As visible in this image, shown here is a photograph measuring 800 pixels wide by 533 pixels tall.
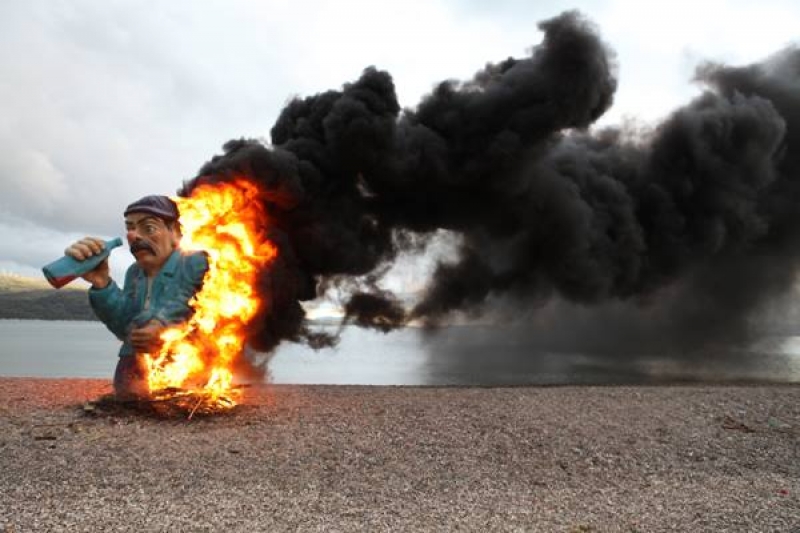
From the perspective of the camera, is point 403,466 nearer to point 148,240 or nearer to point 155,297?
point 155,297

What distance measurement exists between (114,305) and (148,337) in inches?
65.5

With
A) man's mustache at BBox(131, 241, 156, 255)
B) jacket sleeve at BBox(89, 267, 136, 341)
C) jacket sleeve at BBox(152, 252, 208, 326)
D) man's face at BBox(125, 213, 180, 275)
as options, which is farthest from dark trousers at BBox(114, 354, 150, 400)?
man's mustache at BBox(131, 241, 156, 255)

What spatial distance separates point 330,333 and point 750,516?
16.9 metres

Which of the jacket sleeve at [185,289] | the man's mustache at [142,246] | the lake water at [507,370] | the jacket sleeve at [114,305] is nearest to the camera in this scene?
the jacket sleeve at [185,289]

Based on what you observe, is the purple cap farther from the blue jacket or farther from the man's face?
the blue jacket

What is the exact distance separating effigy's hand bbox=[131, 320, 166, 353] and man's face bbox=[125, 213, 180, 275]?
152 centimetres

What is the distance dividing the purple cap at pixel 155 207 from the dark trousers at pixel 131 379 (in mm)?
3266

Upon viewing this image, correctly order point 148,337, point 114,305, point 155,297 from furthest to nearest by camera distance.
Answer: point 114,305, point 155,297, point 148,337

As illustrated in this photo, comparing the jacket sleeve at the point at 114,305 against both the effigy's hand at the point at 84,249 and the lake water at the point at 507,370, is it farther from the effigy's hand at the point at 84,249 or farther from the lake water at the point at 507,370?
the lake water at the point at 507,370

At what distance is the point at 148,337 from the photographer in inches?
523

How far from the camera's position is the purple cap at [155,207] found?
14.1 meters

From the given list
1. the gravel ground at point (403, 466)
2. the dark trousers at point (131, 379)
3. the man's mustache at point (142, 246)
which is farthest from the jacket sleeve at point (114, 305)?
the gravel ground at point (403, 466)

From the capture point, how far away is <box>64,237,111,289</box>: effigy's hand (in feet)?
45.3

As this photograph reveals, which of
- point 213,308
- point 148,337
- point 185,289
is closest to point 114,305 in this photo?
point 148,337
